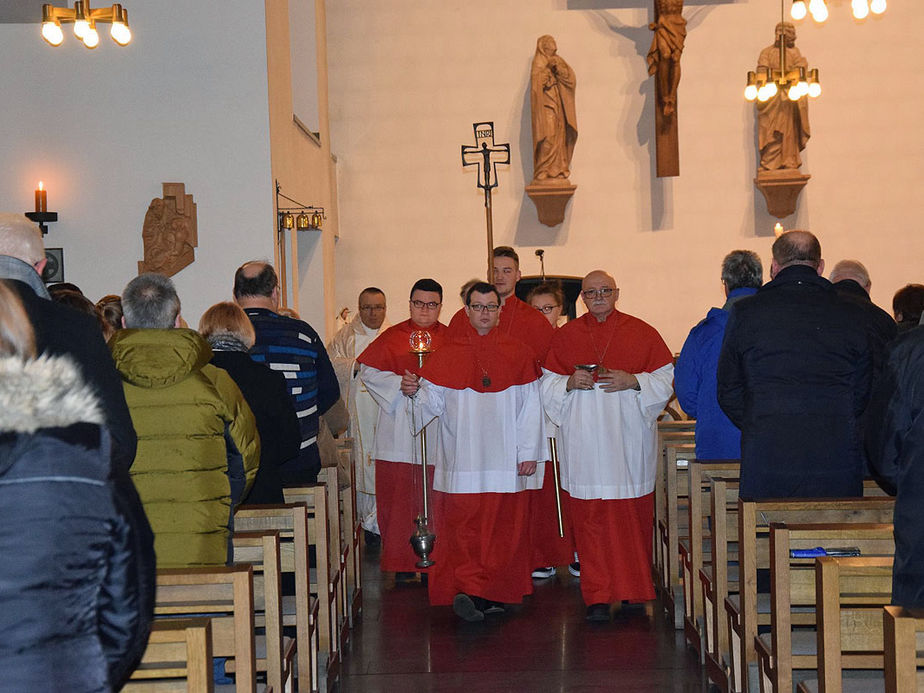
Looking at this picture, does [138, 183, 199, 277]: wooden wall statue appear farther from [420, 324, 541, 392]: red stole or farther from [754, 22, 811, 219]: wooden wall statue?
[754, 22, 811, 219]: wooden wall statue

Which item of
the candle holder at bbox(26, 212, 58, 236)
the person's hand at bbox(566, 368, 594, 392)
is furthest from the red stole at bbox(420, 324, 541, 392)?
the candle holder at bbox(26, 212, 58, 236)

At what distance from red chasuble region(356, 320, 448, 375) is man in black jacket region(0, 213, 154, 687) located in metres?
4.32

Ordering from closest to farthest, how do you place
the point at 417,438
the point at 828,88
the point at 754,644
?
1. the point at 754,644
2. the point at 417,438
3. the point at 828,88

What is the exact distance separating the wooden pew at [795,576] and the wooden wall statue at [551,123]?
9900mm

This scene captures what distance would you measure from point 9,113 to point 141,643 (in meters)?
8.27

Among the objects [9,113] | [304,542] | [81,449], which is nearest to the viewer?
[81,449]

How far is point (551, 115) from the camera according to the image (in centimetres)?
1340

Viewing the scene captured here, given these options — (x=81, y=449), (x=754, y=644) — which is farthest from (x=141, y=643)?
(x=754, y=644)

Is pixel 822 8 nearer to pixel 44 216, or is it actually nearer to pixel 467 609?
pixel 467 609

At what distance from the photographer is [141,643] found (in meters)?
2.08

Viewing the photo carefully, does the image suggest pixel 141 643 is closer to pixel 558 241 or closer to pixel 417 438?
pixel 417 438

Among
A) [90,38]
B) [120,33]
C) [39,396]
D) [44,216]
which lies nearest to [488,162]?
[120,33]

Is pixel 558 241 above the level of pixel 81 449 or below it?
above

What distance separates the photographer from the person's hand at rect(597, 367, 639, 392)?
625cm
